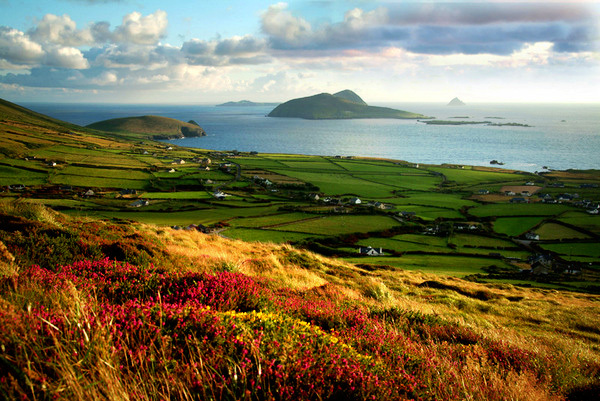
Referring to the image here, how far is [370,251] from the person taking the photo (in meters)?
50.7

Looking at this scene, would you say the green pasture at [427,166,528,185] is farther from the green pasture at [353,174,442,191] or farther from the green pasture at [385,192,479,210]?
the green pasture at [385,192,479,210]

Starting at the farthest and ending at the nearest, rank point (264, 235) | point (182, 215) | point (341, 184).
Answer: point (341, 184)
point (182, 215)
point (264, 235)

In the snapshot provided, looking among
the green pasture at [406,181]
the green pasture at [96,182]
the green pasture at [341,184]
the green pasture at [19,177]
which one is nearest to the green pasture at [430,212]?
the green pasture at [341,184]

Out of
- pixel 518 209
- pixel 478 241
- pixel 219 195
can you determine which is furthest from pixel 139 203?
pixel 518 209

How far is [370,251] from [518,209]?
179ft

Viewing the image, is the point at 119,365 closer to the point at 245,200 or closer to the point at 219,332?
the point at 219,332

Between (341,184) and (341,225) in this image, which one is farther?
(341,184)

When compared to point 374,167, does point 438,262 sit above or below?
below

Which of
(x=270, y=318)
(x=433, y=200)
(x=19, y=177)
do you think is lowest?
(x=433, y=200)

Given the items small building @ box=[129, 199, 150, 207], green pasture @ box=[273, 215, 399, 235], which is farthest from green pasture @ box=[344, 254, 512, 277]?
small building @ box=[129, 199, 150, 207]

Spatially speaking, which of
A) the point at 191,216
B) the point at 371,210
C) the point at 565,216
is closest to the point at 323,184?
the point at 371,210

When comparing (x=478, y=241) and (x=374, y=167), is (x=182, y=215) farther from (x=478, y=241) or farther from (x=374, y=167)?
(x=374, y=167)

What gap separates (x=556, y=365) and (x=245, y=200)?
77542 millimetres

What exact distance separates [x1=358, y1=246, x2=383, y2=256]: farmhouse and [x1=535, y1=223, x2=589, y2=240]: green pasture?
35.2 m
